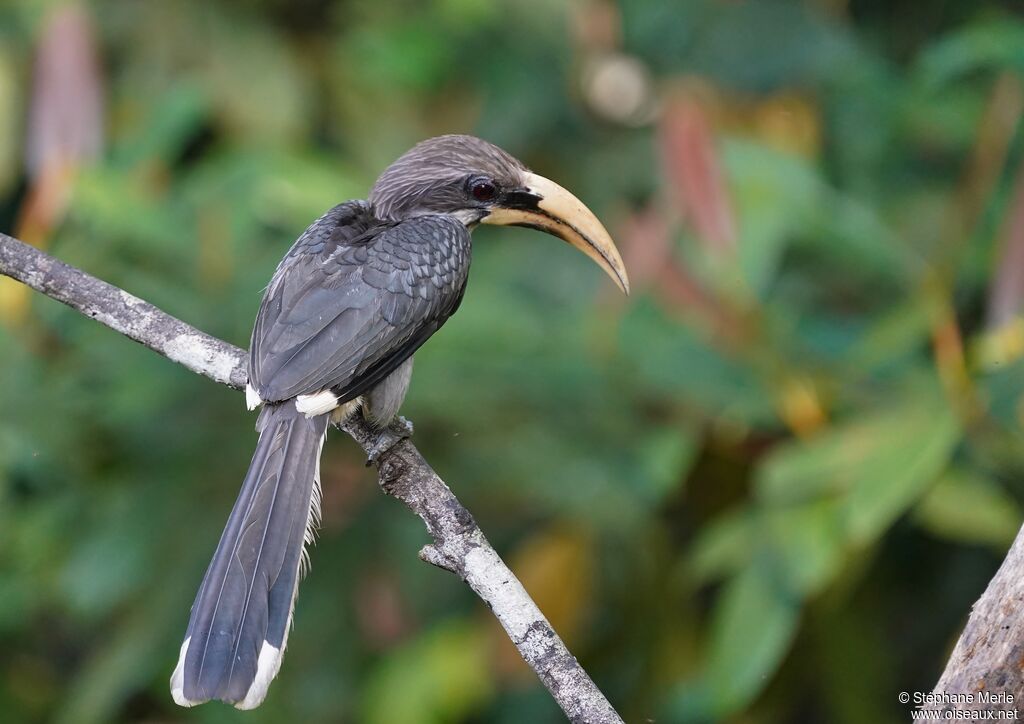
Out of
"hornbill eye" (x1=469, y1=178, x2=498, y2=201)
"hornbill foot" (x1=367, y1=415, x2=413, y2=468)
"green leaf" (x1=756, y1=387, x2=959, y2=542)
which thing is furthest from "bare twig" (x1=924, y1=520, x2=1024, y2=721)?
"hornbill eye" (x1=469, y1=178, x2=498, y2=201)

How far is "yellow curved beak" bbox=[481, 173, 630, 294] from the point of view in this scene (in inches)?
133

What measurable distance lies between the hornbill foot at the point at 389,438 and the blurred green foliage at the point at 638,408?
689 mm

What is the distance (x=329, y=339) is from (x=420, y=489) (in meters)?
0.41

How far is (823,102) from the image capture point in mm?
4953

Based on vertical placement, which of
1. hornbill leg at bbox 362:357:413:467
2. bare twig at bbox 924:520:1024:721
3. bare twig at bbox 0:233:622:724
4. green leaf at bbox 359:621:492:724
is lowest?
green leaf at bbox 359:621:492:724

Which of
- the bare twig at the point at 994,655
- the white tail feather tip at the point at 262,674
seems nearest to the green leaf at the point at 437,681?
the white tail feather tip at the point at 262,674

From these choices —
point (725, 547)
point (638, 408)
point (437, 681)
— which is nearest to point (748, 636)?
point (725, 547)

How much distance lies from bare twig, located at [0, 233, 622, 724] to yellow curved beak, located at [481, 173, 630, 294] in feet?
2.26

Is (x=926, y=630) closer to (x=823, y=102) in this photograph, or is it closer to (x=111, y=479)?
(x=823, y=102)

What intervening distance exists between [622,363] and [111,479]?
1641mm

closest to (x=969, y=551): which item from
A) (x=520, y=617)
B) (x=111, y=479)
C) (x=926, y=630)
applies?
(x=926, y=630)

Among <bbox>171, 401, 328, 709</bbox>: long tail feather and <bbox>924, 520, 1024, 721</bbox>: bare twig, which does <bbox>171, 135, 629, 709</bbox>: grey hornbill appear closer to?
<bbox>171, 401, 328, 709</bbox>: long tail feather

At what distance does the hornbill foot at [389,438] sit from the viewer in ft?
9.71

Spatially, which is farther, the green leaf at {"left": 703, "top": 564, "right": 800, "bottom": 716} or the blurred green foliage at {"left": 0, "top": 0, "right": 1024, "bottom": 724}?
the blurred green foliage at {"left": 0, "top": 0, "right": 1024, "bottom": 724}
